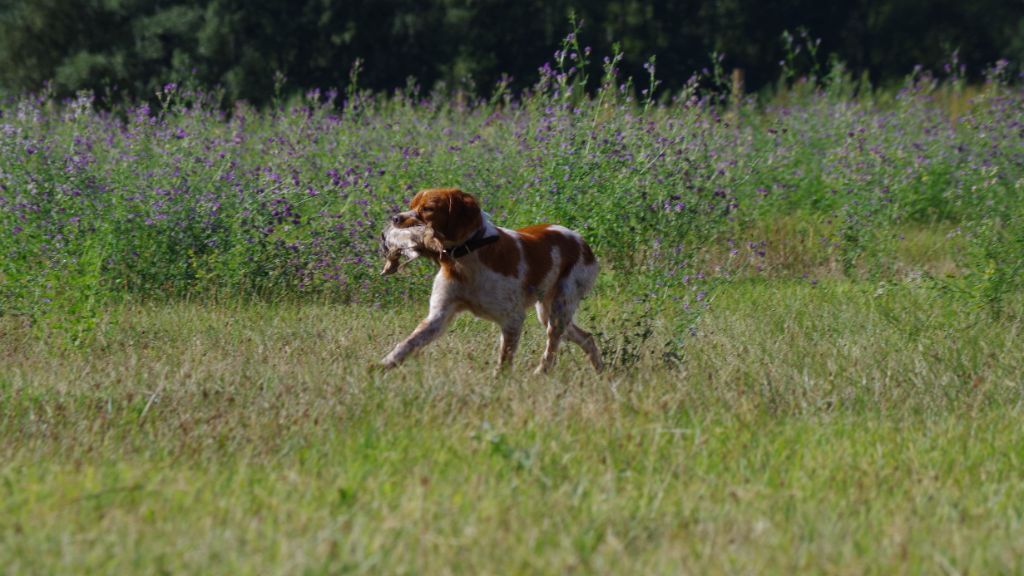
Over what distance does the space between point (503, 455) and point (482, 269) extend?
4.79ft

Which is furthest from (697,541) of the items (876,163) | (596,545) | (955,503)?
(876,163)

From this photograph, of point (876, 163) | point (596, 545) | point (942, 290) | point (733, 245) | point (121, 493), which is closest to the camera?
point (596, 545)

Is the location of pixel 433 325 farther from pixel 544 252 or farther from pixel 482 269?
pixel 544 252

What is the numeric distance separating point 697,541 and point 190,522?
156 cm

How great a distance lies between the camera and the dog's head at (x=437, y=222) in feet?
18.4

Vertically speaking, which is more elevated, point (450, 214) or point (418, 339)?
point (450, 214)

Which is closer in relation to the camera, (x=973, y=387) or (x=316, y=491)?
(x=316, y=491)

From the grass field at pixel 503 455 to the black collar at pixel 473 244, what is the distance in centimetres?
57

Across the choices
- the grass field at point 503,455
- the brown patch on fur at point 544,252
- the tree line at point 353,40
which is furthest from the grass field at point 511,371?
the tree line at point 353,40

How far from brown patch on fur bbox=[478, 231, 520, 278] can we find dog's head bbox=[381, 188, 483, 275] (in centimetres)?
17

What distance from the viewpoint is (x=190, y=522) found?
378 cm

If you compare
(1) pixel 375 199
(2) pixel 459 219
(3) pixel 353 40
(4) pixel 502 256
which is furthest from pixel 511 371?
(3) pixel 353 40

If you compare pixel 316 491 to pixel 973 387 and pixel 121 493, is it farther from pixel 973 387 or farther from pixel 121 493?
pixel 973 387

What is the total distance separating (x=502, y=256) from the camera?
19.2 ft
